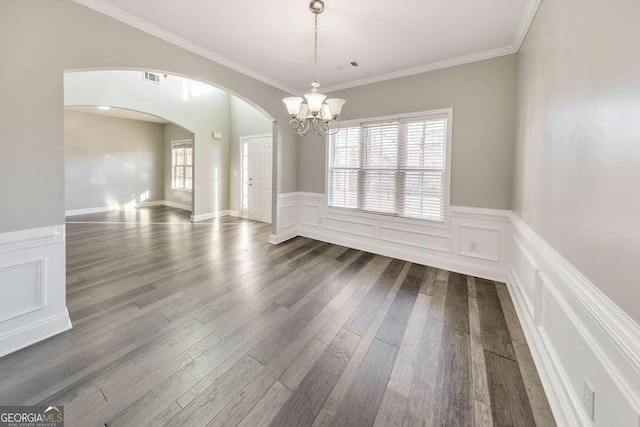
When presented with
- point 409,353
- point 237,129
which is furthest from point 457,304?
point 237,129

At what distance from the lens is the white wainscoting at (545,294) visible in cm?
97

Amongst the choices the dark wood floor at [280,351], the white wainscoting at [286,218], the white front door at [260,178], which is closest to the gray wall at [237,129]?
the white front door at [260,178]

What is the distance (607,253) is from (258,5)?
3031 millimetres

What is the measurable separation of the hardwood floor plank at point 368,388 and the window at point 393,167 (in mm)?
2338

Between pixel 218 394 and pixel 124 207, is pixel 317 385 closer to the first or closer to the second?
pixel 218 394

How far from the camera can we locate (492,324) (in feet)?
7.71

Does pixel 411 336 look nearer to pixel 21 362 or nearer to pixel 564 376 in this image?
pixel 564 376

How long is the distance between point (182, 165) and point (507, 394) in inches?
365

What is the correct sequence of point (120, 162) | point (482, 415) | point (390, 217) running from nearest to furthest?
point (482, 415)
point (390, 217)
point (120, 162)

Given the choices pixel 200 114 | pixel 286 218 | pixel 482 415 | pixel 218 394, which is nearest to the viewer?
pixel 482 415

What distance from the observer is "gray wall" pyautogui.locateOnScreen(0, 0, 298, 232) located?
1.87 m

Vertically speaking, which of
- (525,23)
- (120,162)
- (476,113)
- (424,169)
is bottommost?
(424,169)

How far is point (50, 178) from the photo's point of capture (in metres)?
2.09

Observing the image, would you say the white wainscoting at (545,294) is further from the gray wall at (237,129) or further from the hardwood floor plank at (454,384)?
the gray wall at (237,129)
